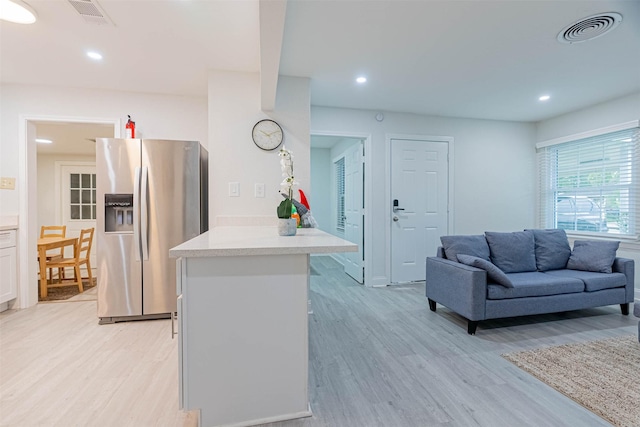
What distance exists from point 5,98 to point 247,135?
2.70 metres

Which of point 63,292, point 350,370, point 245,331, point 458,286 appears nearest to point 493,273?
point 458,286

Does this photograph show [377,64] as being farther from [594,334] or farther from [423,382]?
[594,334]

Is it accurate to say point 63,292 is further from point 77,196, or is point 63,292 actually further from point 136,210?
point 77,196

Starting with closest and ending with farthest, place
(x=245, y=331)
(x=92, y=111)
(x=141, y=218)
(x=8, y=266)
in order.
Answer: (x=245, y=331) → (x=141, y=218) → (x=8, y=266) → (x=92, y=111)

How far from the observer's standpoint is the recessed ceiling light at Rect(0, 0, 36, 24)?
1.86m

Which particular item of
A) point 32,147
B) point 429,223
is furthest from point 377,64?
point 32,147

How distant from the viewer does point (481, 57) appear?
8.63 feet

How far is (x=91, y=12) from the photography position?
6.57ft

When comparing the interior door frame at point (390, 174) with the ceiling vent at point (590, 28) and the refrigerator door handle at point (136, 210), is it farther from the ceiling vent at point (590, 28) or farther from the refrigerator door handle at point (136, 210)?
the refrigerator door handle at point (136, 210)

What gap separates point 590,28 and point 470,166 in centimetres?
238

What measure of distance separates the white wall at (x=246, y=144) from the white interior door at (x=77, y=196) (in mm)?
4487

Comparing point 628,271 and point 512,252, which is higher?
point 512,252

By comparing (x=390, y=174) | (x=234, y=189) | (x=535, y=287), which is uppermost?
(x=390, y=174)

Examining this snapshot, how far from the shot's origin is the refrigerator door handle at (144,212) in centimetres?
274
